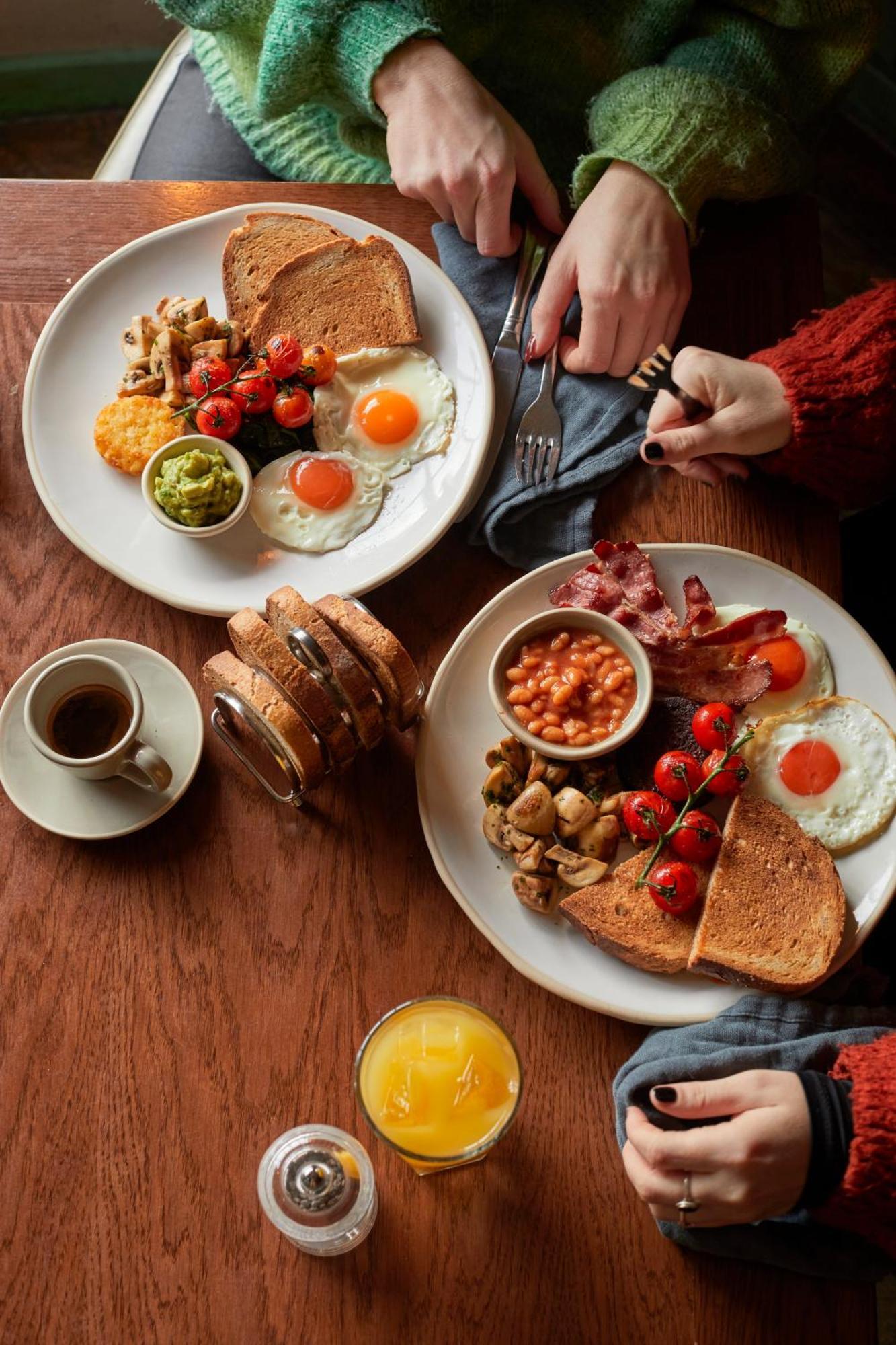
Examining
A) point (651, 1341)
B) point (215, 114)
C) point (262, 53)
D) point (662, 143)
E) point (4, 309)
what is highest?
point (662, 143)

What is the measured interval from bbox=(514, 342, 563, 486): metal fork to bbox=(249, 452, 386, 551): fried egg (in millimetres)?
304

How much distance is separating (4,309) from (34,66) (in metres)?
2.09

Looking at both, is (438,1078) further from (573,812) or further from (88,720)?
(88,720)

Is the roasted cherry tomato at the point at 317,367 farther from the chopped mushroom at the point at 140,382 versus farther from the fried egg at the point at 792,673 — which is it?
the fried egg at the point at 792,673

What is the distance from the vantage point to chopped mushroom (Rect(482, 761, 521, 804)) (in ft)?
5.95

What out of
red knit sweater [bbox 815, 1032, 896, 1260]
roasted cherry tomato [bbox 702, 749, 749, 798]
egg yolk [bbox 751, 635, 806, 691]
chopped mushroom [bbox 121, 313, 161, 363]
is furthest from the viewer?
chopped mushroom [bbox 121, 313, 161, 363]

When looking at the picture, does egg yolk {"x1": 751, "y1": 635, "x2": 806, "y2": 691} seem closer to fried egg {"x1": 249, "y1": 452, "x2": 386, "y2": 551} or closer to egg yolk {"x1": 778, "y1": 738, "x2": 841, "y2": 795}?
egg yolk {"x1": 778, "y1": 738, "x2": 841, "y2": 795}

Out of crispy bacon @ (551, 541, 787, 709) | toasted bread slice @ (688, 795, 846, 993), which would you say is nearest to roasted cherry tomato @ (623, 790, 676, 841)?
toasted bread slice @ (688, 795, 846, 993)

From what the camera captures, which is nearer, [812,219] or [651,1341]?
[651,1341]

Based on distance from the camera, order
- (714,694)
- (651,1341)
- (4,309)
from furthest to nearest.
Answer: (4,309) → (714,694) → (651,1341)

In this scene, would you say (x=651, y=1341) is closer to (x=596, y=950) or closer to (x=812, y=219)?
(x=596, y=950)

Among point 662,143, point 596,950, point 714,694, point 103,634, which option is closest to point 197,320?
point 103,634

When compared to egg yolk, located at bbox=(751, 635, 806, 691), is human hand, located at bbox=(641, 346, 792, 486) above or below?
above

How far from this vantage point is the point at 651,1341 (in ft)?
5.19
